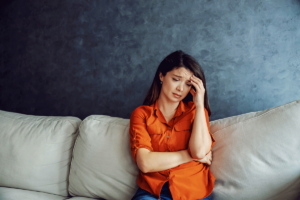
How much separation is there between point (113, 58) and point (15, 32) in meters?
1.17

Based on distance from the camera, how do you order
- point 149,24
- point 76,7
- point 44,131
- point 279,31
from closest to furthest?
point 279,31 → point 44,131 → point 149,24 → point 76,7

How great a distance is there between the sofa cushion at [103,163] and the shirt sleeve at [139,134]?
171mm

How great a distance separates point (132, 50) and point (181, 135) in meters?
0.92

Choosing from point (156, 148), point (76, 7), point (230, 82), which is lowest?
point (156, 148)

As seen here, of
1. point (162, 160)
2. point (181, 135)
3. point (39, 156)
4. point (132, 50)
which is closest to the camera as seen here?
point (162, 160)

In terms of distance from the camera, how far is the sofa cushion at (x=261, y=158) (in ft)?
3.39

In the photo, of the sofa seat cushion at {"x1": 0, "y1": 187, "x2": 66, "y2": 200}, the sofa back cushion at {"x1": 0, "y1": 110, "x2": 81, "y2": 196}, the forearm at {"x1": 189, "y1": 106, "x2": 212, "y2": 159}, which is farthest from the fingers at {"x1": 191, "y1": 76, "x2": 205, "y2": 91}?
the sofa seat cushion at {"x1": 0, "y1": 187, "x2": 66, "y2": 200}

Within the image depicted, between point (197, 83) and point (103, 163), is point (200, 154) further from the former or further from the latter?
point (103, 163)

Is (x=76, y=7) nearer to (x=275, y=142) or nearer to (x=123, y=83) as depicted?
(x=123, y=83)

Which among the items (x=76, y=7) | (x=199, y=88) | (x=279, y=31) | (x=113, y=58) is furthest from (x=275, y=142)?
(x=76, y=7)

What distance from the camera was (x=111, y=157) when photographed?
132cm

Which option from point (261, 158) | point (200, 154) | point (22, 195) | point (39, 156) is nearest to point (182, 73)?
point (200, 154)

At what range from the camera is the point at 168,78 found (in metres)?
1.22

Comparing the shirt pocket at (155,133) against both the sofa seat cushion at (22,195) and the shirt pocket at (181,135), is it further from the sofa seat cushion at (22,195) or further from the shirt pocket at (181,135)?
the sofa seat cushion at (22,195)
